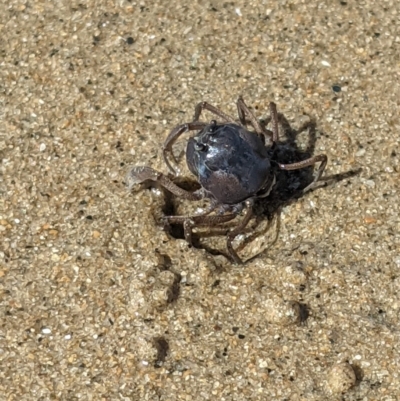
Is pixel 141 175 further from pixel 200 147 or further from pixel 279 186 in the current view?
pixel 279 186

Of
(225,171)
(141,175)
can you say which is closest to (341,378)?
(225,171)

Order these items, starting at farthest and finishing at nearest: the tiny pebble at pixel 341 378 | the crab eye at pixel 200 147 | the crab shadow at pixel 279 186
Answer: the crab shadow at pixel 279 186
the crab eye at pixel 200 147
the tiny pebble at pixel 341 378

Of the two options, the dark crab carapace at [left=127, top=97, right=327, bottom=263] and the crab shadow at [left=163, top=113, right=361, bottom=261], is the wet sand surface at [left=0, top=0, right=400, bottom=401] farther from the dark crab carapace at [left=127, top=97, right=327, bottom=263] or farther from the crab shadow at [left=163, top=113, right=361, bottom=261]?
the dark crab carapace at [left=127, top=97, right=327, bottom=263]

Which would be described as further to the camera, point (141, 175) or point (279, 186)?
point (279, 186)

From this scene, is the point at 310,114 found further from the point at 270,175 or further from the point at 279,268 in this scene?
the point at 279,268

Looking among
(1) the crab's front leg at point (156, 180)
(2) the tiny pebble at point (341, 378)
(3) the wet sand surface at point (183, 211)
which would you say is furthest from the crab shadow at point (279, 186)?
(2) the tiny pebble at point (341, 378)

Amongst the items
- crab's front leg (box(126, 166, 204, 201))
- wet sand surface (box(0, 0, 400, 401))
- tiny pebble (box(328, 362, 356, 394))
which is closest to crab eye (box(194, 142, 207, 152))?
crab's front leg (box(126, 166, 204, 201))

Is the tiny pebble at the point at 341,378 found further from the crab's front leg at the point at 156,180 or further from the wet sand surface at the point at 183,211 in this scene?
the crab's front leg at the point at 156,180
